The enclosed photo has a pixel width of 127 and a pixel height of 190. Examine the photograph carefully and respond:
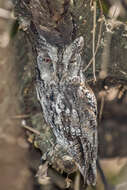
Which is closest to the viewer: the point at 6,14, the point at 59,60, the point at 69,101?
the point at 59,60

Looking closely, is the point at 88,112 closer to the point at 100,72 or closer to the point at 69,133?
the point at 69,133

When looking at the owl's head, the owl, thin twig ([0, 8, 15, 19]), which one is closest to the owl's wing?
the owl

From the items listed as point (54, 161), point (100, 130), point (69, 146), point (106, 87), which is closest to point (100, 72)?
point (106, 87)

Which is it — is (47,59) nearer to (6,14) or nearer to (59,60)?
(59,60)

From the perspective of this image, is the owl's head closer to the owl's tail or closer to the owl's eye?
A: the owl's eye

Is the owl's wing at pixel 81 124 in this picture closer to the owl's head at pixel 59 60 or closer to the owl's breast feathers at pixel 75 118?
the owl's breast feathers at pixel 75 118

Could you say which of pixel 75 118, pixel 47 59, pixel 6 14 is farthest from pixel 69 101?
pixel 6 14

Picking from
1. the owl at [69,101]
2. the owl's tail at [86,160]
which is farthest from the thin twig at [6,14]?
the owl's tail at [86,160]
